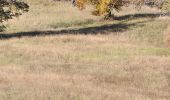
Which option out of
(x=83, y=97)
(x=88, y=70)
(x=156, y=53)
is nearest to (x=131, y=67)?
(x=88, y=70)

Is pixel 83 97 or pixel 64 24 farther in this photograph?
pixel 64 24

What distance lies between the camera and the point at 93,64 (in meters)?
30.3

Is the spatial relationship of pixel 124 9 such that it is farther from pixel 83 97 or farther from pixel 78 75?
pixel 83 97

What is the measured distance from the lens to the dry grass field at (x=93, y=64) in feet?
64.8

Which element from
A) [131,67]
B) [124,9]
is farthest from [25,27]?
[131,67]

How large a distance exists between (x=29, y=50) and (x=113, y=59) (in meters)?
5.84

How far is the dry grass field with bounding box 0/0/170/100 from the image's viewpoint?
64.8ft

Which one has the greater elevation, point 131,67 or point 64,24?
point 131,67

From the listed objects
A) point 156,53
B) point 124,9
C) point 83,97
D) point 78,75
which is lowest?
point 124,9

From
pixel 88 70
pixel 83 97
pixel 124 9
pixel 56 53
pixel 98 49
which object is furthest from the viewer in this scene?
pixel 124 9

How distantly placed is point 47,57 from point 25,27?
2573cm

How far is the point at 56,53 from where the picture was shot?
33844mm

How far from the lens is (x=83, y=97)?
58.9ft

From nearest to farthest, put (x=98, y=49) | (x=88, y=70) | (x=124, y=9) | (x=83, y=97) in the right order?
1. (x=83, y=97)
2. (x=88, y=70)
3. (x=98, y=49)
4. (x=124, y=9)
